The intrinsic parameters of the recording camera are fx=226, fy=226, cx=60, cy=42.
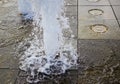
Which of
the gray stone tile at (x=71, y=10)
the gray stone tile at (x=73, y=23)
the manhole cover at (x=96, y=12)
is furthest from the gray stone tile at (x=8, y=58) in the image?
the manhole cover at (x=96, y=12)

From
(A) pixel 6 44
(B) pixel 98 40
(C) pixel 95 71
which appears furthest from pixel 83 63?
(A) pixel 6 44

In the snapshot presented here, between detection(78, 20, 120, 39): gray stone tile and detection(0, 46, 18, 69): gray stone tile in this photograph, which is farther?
detection(78, 20, 120, 39): gray stone tile

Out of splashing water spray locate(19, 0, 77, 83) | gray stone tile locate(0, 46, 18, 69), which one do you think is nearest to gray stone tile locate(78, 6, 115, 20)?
splashing water spray locate(19, 0, 77, 83)

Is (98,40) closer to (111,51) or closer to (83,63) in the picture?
(111,51)

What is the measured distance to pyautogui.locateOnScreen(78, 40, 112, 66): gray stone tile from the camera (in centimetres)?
331

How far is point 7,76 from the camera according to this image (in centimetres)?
307

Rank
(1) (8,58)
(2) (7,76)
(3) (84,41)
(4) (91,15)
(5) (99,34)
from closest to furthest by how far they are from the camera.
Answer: (2) (7,76) < (1) (8,58) < (3) (84,41) < (5) (99,34) < (4) (91,15)

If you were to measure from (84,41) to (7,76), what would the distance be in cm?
143

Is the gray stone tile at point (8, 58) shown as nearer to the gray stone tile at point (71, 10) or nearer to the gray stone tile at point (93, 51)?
the gray stone tile at point (93, 51)

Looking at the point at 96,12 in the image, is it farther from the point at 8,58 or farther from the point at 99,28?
the point at 8,58

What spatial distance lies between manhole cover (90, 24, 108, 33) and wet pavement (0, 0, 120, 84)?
0.02m

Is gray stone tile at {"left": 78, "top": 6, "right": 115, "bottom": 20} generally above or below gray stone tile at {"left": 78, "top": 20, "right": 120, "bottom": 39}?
above

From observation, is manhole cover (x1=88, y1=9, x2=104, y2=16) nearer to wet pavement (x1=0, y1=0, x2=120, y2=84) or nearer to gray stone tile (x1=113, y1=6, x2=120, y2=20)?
wet pavement (x1=0, y1=0, x2=120, y2=84)

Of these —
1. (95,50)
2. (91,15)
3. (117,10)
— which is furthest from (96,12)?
(95,50)
